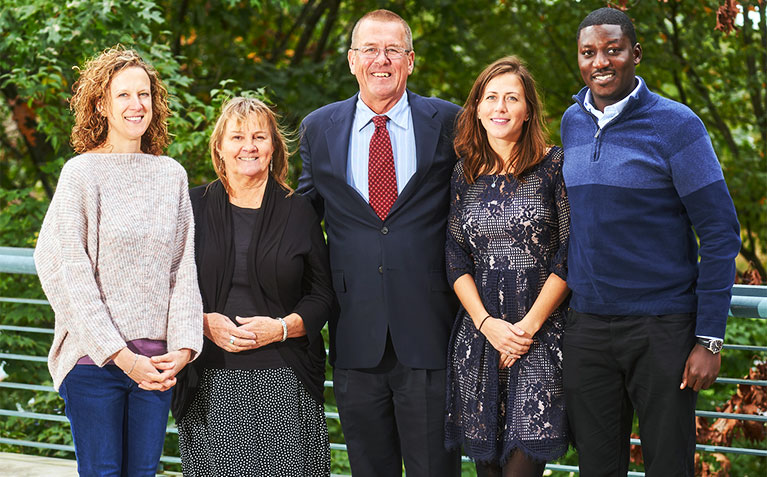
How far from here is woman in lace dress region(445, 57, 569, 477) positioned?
301cm

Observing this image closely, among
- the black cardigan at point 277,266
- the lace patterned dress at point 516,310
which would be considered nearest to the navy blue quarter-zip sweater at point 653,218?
the lace patterned dress at point 516,310

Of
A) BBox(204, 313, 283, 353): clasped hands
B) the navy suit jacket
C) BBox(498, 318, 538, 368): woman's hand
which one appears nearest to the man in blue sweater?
BBox(498, 318, 538, 368): woman's hand

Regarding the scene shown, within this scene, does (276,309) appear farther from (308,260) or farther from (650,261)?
(650,261)

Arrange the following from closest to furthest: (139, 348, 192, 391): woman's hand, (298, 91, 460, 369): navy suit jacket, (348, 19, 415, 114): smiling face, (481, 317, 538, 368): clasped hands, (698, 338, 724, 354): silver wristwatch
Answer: (698, 338, 724, 354): silver wristwatch → (139, 348, 192, 391): woman's hand → (481, 317, 538, 368): clasped hands → (298, 91, 460, 369): navy suit jacket → (348, 19, 415, 114): smiling face

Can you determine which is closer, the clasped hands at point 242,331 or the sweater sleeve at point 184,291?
the sweater sleeve at point 184,291

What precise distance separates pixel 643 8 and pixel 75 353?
18.0ft

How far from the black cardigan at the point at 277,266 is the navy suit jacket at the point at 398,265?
10 centimetres

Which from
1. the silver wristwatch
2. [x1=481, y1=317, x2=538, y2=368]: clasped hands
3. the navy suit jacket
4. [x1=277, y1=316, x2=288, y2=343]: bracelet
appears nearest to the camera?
the silver wristwatch

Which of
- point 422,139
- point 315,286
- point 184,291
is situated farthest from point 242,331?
point 422,139

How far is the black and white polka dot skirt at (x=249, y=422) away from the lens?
3156 millimetres

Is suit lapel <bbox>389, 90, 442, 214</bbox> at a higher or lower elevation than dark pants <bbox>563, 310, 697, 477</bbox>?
higher

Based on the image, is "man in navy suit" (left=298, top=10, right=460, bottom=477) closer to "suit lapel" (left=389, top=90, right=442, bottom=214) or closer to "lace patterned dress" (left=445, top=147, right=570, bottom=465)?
"suit lapel" (left=389, top=90, right=442, bottom=214)

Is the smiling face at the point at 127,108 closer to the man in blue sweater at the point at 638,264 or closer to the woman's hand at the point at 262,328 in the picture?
the woman's hand at the point at 262,328

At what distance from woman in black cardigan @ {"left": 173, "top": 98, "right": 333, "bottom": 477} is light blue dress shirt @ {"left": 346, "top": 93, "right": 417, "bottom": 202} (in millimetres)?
303
